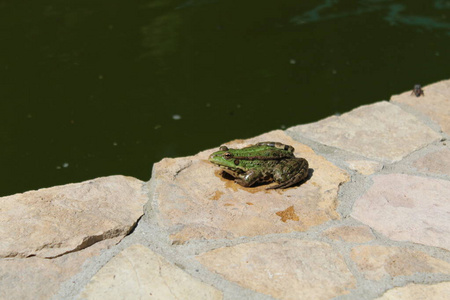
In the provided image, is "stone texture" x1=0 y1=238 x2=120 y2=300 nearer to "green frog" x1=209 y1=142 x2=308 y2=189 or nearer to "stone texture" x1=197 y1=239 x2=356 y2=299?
"stone texture" x1=197 y1=239 x2=356 y2=299

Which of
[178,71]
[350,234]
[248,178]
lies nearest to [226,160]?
[248,178]

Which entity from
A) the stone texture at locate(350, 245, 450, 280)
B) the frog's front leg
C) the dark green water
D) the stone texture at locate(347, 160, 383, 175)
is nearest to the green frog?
the frog's front leg

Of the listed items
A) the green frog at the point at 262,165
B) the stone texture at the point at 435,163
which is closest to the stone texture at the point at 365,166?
the stone texture at the point at 435,163

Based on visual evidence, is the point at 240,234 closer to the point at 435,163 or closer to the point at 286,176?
the point at 286,176

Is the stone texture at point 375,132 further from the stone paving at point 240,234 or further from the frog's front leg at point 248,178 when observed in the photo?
the frog's front leg at point 248,178

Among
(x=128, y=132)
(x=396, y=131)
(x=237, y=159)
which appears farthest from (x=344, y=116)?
(x=128, y=132)

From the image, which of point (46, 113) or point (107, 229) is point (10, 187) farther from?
point (107, 229)
